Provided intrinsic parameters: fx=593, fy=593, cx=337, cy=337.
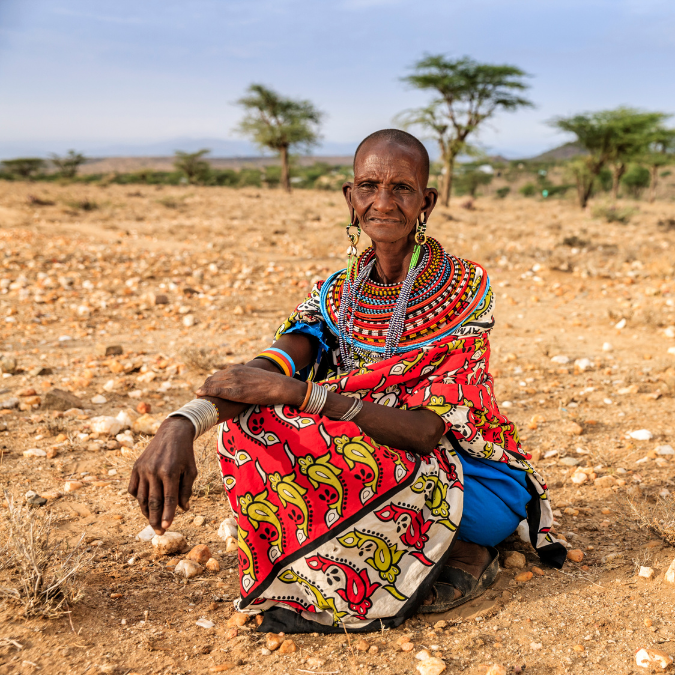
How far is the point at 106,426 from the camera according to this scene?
3.17m

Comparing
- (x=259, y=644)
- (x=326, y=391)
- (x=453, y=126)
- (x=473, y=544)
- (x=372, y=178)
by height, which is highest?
(x=453, y=126)

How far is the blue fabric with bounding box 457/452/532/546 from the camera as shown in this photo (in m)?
2.05

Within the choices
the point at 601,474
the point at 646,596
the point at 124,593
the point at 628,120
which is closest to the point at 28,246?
the point at 124,593

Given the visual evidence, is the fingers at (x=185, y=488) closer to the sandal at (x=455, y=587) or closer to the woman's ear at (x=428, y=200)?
the sandal at (x=455, y=587)

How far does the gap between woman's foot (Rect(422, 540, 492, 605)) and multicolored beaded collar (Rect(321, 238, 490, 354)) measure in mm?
724

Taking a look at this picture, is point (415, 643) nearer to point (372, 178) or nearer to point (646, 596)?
point (646, 596)

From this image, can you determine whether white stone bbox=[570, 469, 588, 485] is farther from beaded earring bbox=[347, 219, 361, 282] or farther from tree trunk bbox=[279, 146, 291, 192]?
tree trunk bbox=[279, 146, 291, 192]

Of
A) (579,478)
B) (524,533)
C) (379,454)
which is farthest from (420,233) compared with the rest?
(579,478)

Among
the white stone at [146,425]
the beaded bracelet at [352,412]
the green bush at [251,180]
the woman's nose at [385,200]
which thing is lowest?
the white stone at [146,425]

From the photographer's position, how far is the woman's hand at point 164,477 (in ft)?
5.30

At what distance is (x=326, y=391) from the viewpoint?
1840 mm

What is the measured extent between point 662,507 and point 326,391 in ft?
5.08

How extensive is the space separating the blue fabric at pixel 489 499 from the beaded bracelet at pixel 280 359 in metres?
0.67

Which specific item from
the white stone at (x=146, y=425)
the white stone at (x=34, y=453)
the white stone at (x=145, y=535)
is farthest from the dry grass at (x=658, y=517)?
the white stone at (x=34, y=453)
